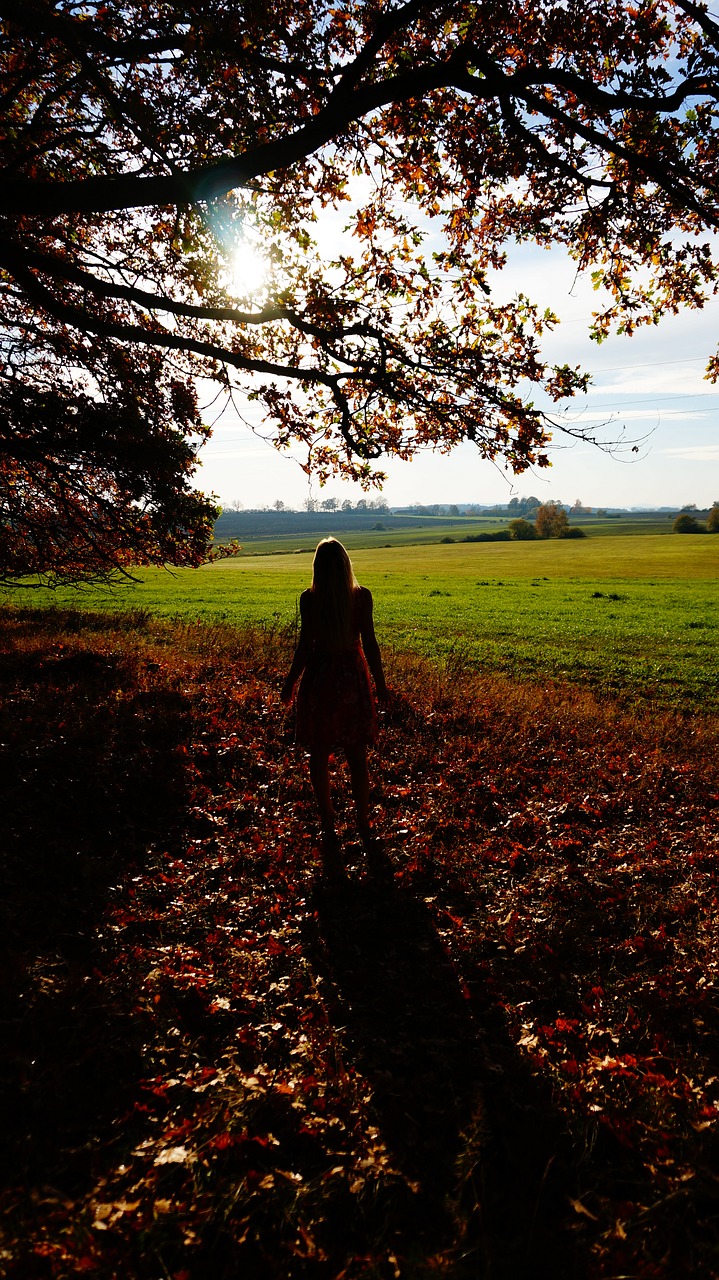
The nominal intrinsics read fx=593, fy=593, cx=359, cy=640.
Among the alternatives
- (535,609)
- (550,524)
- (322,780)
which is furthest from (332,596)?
(550,524)

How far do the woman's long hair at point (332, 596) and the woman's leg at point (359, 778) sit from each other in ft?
3.29

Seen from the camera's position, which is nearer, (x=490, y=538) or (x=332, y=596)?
(x=332, y=596)

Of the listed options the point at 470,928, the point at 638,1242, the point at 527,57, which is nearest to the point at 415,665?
the point at 470,928

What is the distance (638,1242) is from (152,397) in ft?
36.6

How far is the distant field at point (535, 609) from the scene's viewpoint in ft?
58.1

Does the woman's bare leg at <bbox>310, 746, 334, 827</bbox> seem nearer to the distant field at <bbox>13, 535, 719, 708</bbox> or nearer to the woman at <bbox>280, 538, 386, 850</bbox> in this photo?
the woman at <bbox>280, 538, 386, 850</bbox>

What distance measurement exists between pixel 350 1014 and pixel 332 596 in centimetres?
319

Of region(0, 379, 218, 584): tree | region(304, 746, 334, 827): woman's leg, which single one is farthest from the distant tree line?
region(304, 746, 334, 827): woman's leg

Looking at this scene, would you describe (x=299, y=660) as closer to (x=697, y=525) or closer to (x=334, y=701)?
(x=334, y=701)

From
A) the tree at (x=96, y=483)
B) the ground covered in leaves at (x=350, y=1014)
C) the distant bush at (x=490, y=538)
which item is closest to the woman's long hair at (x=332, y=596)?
the ground covered in leaves at (x=350, y=1014)

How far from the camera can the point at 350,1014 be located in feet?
12.9

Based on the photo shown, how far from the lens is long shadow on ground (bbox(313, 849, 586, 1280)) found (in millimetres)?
2416

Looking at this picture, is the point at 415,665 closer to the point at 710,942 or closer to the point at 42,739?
the point at 42,739

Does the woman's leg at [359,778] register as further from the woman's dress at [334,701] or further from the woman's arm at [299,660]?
the woman's arm at [299,660]
